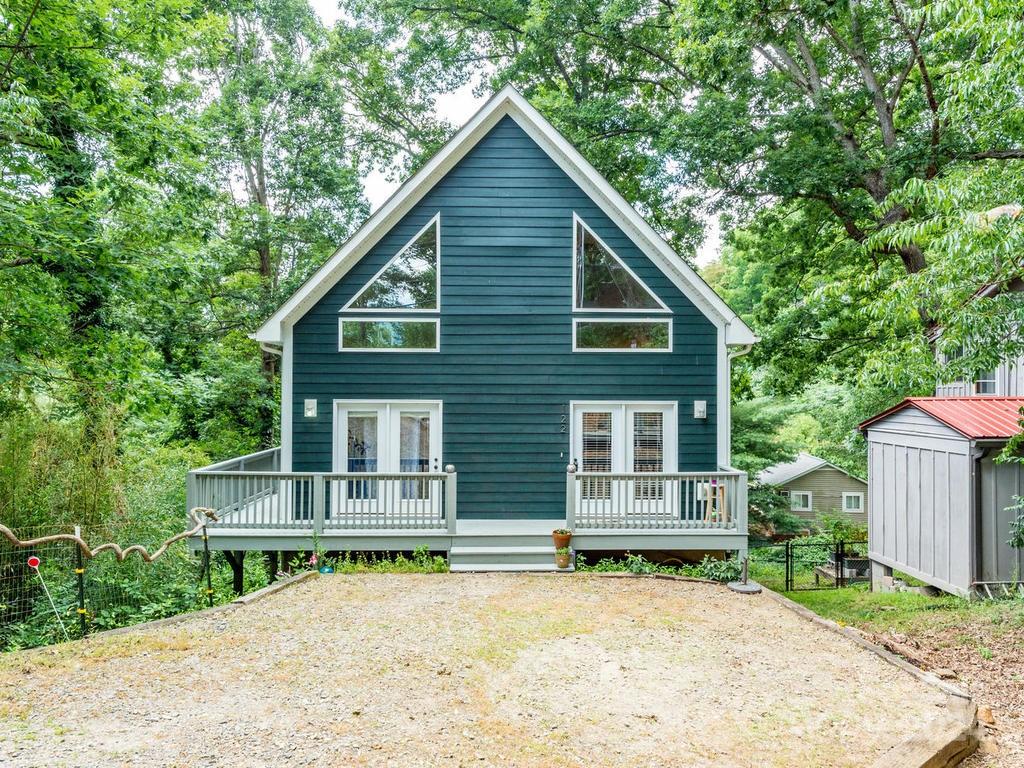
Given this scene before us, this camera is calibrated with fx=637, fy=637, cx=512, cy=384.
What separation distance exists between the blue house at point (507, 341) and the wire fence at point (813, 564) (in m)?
5.70

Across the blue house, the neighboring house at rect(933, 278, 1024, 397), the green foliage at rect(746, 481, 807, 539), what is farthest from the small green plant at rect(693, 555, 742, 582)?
the green foliage at rect(746, 481, 807, 539)

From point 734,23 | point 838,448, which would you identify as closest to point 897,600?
point 734,23

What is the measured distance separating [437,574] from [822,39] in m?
14.4

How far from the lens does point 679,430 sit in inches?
386

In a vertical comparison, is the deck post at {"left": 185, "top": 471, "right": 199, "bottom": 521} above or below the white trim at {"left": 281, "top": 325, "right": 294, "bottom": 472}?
below

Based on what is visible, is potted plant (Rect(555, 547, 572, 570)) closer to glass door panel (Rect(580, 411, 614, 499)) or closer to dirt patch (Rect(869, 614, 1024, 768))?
glass door panel (Rect(580, 411, 614, 499))

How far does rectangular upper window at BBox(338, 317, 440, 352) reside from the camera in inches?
387

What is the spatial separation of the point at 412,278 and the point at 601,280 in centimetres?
296

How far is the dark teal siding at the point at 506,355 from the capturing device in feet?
32.0

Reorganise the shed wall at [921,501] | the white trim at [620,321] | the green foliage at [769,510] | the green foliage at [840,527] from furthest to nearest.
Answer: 1. the green foliage at [840,527]
2. the green foliage at [769,510]
3. the white trim at [620,321]
4. the shed wall at [921,501]

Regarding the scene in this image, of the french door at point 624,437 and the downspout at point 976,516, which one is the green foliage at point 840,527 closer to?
the downspout at point 976,516

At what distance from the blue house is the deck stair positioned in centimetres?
101

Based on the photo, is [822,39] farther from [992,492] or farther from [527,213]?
[992,492]

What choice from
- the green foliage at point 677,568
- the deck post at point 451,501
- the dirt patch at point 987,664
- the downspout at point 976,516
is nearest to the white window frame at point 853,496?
the downspout at point 976,516
